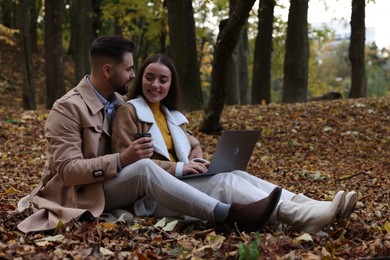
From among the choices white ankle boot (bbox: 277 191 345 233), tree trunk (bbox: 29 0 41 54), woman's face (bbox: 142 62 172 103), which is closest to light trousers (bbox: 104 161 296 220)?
white ankle boot (bbox: 277 191 345 233)

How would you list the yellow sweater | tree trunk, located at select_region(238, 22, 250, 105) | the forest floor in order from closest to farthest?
the forest floor
the yellow sweater
tree trunk, located at select_region(238, 22, 250, 105)

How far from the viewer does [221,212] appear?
3.84 meters

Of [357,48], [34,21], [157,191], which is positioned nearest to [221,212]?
[157,191]

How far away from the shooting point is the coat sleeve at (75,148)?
154 inches

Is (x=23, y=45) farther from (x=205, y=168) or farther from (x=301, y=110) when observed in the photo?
(x=205, y=168)

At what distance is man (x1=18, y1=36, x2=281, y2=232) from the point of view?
3.86 metres

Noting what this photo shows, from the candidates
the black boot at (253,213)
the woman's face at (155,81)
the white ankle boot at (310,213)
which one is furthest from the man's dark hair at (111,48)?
the white ankle boot at (310,213)

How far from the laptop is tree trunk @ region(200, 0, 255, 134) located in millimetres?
4216

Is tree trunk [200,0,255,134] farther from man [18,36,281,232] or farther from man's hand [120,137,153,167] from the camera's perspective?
man's hand [120,137,153,167]

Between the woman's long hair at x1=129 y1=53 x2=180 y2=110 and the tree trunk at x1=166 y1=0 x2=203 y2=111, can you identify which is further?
the tree trunk at x1=166 y1=0 x2=203 y2=111

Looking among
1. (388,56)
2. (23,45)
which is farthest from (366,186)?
(388,56)

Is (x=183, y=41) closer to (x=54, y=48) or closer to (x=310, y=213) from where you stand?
(x=54, y=48)

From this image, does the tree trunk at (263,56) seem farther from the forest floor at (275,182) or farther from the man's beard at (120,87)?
the man's beard at (120,87)

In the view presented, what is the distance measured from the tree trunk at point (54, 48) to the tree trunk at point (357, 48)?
737cm
